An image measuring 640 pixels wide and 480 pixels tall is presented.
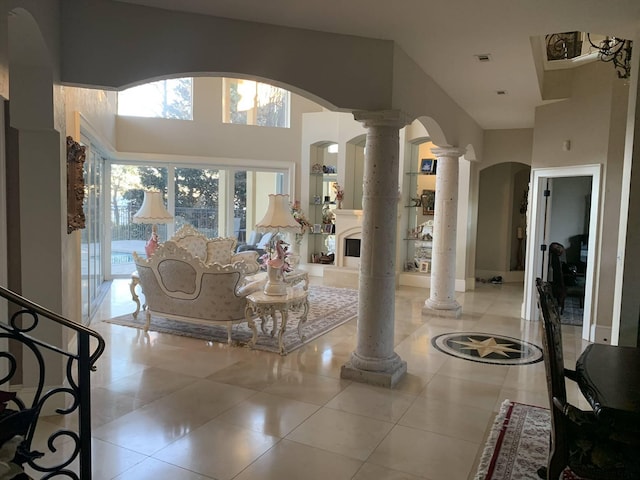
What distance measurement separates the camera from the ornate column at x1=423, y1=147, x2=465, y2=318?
699 centimetres

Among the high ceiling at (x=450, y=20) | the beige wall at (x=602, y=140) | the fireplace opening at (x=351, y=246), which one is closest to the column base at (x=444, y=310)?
the beige wall at (x=602, y=140)

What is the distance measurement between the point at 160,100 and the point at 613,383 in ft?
31.1

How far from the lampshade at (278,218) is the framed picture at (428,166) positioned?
464 cm

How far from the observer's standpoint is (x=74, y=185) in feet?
16.0

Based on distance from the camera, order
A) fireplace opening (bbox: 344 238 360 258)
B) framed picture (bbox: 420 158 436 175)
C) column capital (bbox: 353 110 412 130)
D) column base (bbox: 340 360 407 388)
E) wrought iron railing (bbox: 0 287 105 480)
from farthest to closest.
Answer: fireplace opening (bbox: 344 238 360 258)
framed picture (bbox: 420 158 436 175)
column base (bbox: 340 360 407 388)
column capital (bbox: 353 110 412 130)
wrought iron railing (bbox: 0 287 105 480)

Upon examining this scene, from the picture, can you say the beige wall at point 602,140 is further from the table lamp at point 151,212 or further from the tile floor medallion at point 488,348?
the table lamp at point 151,212

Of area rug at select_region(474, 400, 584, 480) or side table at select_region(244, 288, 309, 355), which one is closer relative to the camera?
area rug at select_region(474, 400, 584, 480)

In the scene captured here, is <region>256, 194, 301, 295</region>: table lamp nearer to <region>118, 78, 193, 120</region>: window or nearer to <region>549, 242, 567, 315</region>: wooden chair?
<region>549, 242, 567, 315</region>: wooden chair

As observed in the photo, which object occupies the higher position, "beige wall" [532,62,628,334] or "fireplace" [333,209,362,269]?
"beige wall" [532,62,628,334]

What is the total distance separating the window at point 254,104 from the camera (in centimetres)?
1026

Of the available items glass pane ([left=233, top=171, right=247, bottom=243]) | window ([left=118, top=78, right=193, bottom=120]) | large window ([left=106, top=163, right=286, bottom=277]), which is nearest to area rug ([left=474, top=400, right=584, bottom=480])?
large window ([left=106, top=163, right=286, bottom=277])

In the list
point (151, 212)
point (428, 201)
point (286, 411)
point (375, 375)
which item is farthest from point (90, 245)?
point (428, 201)

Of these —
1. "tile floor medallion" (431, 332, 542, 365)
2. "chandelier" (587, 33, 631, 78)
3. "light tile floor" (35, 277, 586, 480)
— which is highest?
"chandelier" (587, 33, 631, 78)

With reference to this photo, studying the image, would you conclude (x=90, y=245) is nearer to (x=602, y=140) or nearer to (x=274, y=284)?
(x=274, y=284)
